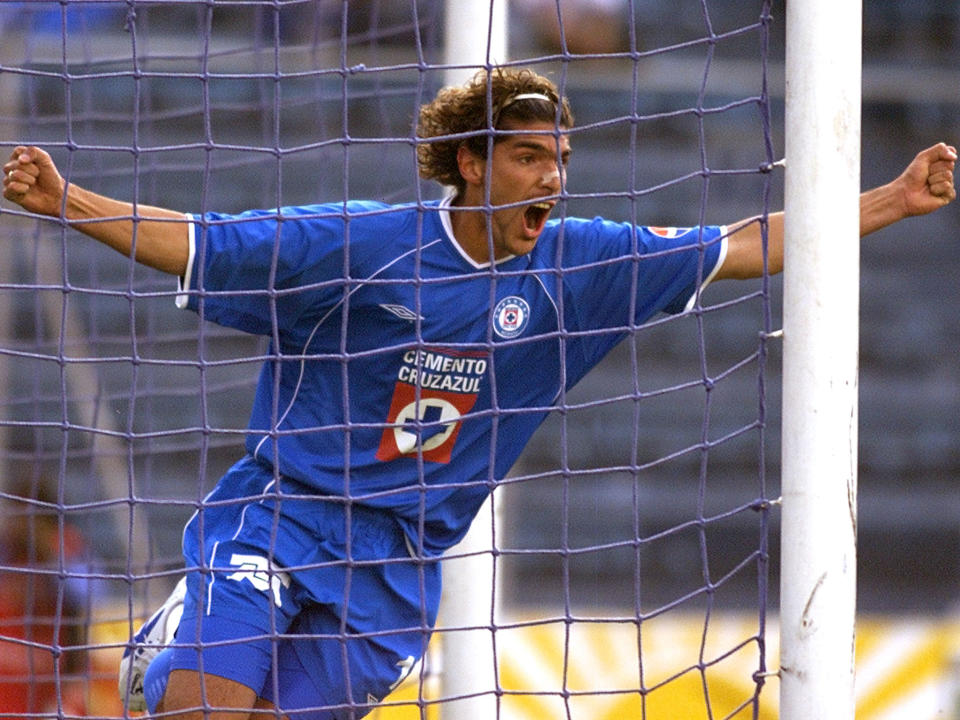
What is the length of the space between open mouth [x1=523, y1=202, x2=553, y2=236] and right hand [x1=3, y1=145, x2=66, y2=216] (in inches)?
31.2

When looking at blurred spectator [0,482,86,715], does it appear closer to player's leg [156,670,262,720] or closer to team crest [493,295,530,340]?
player's leg [156,670,262,720]

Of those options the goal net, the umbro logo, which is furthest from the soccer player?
the goal net

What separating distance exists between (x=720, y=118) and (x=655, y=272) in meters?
5.04

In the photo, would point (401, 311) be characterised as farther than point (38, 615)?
No

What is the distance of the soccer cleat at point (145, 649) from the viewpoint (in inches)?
102

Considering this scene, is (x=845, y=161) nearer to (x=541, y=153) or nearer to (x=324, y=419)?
(x=541, y=153)

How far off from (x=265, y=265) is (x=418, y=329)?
0.29 metres

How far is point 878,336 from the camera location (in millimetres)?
7355

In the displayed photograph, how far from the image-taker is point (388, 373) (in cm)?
254

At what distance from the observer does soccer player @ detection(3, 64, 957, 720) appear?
2441 mm

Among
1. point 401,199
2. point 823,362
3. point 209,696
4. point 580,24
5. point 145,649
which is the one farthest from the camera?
point 580,24

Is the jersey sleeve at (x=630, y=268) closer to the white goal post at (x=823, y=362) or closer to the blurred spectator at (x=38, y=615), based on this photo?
the white goal post at (x=823, y=362)

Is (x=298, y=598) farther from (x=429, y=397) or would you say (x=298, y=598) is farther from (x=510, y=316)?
(x=510, y=316)

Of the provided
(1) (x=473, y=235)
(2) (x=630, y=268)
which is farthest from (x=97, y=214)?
(2) (x=630, y=268)
